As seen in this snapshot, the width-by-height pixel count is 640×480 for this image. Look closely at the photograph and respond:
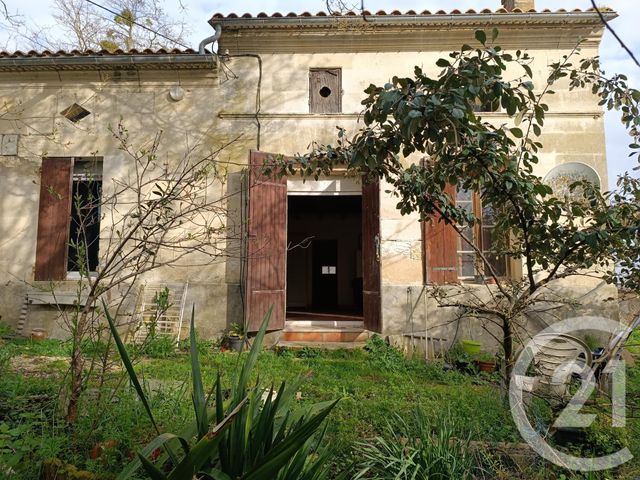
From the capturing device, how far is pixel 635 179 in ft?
9.46

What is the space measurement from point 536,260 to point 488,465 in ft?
4.07

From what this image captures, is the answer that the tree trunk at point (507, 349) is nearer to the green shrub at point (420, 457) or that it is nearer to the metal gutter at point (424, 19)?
the green shrub at point (420, 457)

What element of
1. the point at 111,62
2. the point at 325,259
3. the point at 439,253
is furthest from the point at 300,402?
the point at 325,259

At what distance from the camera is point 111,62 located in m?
6.55

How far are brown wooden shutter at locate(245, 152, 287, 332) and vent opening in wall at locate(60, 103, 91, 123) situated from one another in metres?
2.86

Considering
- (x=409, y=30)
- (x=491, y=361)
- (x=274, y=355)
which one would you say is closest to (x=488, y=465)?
(x=491, y=361)

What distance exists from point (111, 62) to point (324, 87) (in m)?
3.31

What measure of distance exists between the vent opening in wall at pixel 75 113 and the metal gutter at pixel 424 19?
8.10ft

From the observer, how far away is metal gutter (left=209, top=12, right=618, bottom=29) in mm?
6199

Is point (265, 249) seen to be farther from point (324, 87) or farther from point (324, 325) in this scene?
point (324, 87)

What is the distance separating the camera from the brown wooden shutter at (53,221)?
6.54 metres

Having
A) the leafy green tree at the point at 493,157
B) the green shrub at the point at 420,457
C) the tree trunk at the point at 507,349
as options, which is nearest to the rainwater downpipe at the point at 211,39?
the leafy green tree at the point at 493,157

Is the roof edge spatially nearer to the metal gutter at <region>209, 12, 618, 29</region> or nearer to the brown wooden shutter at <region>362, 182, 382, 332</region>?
the metal gutter at <region>209, 12, 618, 29</region>

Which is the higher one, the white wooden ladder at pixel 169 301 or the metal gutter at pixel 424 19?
the metal gutter at pixel 424 19
